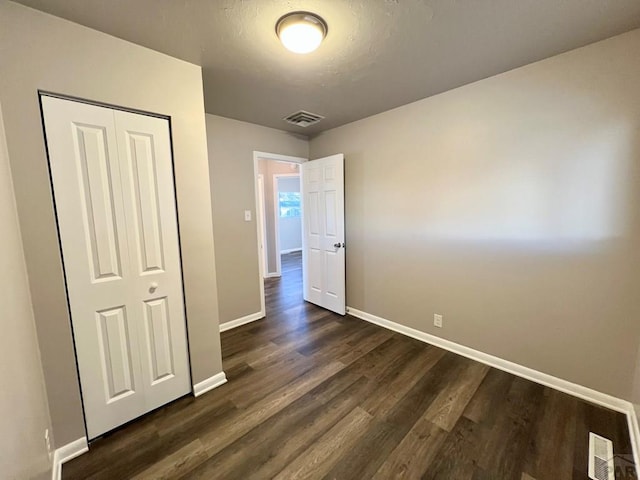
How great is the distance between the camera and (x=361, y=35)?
5.14 ft

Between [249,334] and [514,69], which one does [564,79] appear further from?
[249,334]

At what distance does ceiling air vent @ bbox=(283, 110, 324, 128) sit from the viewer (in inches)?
112

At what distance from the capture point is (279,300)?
13.4 feet

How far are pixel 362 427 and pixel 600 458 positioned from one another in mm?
1301

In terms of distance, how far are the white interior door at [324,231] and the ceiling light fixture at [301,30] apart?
5.56ft

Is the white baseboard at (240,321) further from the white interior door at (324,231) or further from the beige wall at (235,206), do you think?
the white interior door at (324,231)

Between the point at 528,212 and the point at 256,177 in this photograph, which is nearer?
the point at 528,212

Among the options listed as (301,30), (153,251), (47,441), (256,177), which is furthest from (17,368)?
(256,177)

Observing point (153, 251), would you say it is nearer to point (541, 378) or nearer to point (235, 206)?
point (235, 206)

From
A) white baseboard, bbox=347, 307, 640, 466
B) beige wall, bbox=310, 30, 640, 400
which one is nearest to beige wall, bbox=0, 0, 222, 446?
beige wall, bbox=310, 30, 640, 400

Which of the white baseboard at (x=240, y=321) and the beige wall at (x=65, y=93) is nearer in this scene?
the beige wall at (x=65, y=93)

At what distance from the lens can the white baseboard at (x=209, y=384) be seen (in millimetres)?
2008

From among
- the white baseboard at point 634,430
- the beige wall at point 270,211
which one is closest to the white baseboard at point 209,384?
the white baseboard at point 634,430

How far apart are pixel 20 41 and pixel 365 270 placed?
3.15 metres
